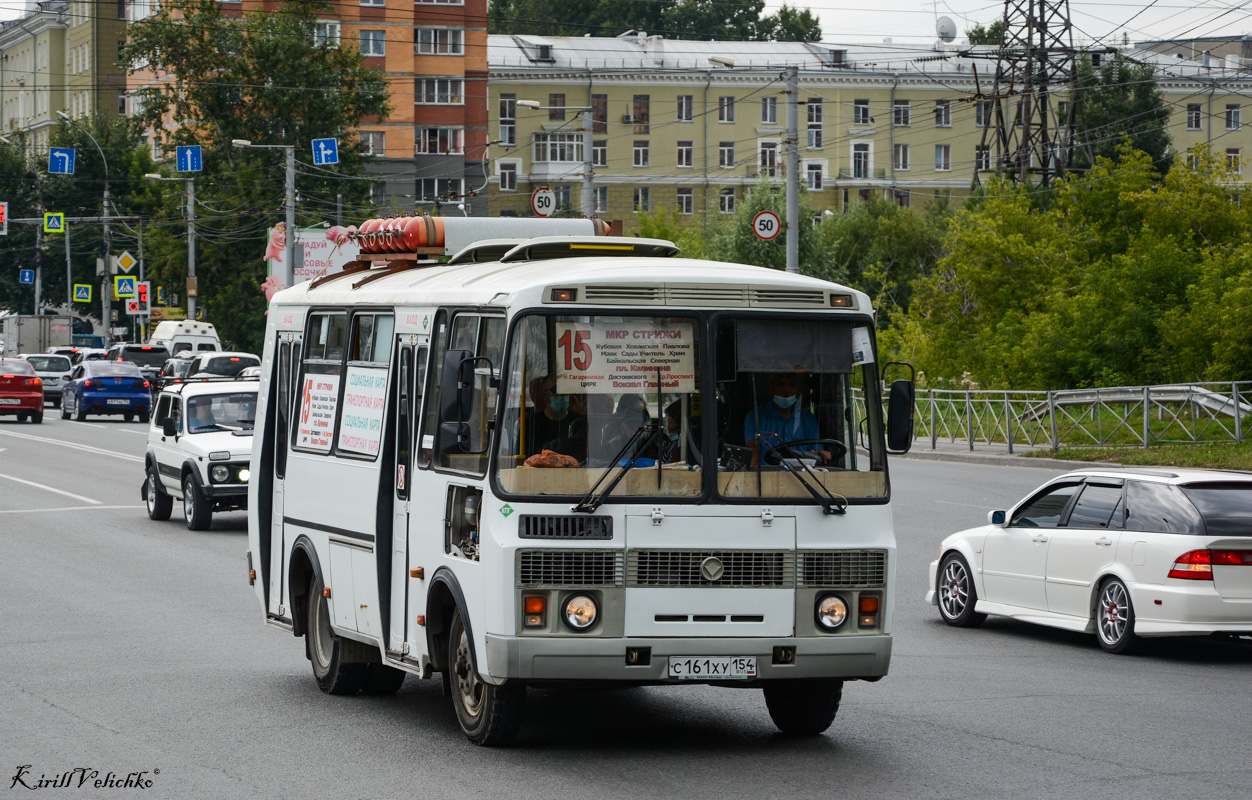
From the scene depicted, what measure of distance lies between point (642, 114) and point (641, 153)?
2.39m

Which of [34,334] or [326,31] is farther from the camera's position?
[326,31]

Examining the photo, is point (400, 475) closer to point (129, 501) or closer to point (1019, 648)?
point (1019, 648)

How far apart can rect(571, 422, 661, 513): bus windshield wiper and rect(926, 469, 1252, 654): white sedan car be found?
5539 mm

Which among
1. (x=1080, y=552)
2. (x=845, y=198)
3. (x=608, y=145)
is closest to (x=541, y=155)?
(x=608, y=145)

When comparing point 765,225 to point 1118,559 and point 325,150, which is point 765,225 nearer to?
point 325,150

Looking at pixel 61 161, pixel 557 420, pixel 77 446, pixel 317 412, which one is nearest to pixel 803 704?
pixel 557 420

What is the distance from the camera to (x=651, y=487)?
332 inches

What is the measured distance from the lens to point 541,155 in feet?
353

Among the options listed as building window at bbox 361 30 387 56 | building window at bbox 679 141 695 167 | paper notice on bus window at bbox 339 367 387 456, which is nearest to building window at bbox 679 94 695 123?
building window at bbox 679 141 695 167

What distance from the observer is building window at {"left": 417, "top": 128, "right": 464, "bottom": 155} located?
Result: 307 feet

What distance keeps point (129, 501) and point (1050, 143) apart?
128ft

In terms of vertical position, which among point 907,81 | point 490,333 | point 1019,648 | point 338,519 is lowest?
point 1019,648

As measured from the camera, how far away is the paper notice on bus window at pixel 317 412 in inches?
420

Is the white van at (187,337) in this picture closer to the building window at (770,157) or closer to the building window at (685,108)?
the building window at (685,108)
